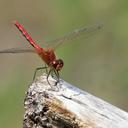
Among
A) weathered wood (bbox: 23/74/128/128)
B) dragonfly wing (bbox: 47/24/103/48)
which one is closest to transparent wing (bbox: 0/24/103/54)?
dragonfly wing (bbox: 47/24/103/48)

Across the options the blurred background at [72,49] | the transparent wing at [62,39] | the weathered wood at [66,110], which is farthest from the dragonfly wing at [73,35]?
the blurred background at [72,49]

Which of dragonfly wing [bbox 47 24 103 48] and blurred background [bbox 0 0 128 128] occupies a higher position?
blurred background [bbox 0 0 128 128]

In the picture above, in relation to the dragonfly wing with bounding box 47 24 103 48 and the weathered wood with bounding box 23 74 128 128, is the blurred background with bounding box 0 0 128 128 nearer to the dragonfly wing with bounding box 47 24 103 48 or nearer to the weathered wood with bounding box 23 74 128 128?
the dragonfly wing with bounding box 47 24 103 48

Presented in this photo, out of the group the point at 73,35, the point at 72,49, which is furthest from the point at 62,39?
the point at 72,49

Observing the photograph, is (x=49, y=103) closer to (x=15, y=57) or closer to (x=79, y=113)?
(x=79, y=113)

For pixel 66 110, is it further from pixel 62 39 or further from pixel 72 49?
pixel 72 49
